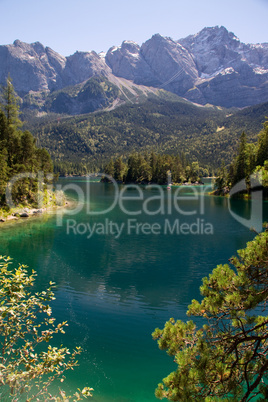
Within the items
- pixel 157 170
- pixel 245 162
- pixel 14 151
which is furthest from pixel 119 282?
pixel 157 170

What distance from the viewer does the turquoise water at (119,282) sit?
12789mm

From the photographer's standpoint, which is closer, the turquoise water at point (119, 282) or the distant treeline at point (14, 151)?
the turquoise water at point (119, 282)

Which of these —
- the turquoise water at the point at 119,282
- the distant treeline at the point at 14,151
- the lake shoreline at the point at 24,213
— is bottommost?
the turquoise water at the point at 119,282

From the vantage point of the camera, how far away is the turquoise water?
42.0ft

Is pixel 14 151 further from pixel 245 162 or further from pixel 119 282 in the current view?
pixel 245 162

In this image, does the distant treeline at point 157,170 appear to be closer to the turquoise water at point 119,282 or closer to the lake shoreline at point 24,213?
the lake shoreline at point 24,213

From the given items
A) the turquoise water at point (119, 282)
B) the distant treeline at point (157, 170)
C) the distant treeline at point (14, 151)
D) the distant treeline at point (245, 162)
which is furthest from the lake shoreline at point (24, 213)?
the distant treeline at point (157, 170)

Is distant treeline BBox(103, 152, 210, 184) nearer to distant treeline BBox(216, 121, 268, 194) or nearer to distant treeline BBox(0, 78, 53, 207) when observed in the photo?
distant treeline BBox(216, 121, 268, 194)

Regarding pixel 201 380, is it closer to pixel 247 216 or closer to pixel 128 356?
pixel 128 356

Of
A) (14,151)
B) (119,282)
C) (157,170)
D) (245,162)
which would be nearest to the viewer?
(119,282)

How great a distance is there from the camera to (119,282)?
23375 mm

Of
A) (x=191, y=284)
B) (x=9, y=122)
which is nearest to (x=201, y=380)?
(x=191, y=284)

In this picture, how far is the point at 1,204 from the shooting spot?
49688 mm

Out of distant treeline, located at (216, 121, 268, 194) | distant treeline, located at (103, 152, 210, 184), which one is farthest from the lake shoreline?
distant treeline, located at (103, 152, 210, 184)
